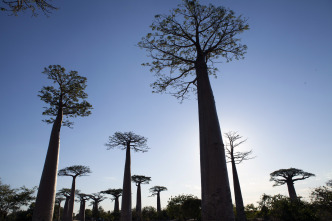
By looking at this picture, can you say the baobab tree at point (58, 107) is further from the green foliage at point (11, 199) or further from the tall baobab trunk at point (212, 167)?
the green foliage at point (11, 199)

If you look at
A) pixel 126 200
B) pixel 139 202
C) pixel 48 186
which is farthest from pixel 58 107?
pixel 139 202

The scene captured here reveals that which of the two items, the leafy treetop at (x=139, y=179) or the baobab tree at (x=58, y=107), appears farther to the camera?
the leafy treetop at (x=139, y=179)

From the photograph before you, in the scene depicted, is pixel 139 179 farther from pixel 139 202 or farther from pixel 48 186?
pixel 48 186

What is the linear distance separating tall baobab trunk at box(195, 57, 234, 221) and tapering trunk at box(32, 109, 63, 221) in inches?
197

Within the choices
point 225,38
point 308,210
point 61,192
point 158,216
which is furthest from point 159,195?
point 225,38

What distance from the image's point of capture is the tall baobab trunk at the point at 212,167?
2777 mm

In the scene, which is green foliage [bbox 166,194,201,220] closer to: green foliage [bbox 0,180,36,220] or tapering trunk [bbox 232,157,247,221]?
tapering trunk [bbox 232,157,247,221]

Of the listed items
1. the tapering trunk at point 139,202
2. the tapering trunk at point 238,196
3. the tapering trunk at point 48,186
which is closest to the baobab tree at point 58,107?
the tapering trunk at point 48,186

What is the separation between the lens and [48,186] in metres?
5.97

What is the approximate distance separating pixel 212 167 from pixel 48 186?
550 cm

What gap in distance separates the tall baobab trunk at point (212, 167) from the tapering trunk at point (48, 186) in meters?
5.01

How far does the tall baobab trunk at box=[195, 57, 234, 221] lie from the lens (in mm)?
2777

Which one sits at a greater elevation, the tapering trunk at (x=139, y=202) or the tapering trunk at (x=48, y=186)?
the tapering trunk at (x=48, y=186)

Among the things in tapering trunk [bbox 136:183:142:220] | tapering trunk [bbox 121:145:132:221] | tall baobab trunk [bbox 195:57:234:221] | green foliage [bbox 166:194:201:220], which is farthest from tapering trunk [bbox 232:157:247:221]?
tapering trunk [bbox 136:183:142:220]
